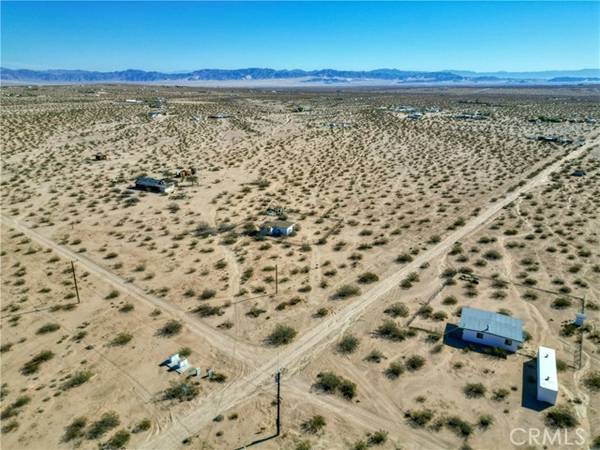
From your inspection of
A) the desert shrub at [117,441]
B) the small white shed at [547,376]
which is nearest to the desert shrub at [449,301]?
the small white shed at [547,376]

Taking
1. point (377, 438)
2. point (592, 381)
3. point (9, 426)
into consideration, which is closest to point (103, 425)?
point (9, 426)

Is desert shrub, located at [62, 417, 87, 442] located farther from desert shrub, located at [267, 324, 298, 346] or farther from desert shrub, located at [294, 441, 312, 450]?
desert shrub, located at [267, 324, 298, 346]

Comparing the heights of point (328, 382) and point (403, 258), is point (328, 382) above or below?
below

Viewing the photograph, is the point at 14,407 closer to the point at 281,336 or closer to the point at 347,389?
the point at 281,336

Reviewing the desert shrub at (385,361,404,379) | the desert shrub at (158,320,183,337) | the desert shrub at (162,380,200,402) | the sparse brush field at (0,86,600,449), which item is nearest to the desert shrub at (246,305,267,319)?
the sparse brush field at (0,86,600,449)

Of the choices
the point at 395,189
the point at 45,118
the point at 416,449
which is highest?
→ the point at 45,118

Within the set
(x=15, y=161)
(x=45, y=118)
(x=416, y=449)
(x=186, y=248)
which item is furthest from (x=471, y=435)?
(x=45, y=118)

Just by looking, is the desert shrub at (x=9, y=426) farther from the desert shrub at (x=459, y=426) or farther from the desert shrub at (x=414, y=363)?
the desert shrub at (x=459, y=426)

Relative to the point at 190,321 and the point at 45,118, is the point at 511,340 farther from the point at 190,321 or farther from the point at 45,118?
the point at 45,118
